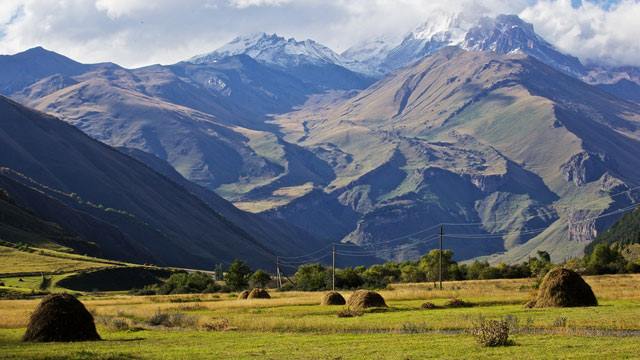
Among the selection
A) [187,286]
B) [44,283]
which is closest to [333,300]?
[187,286]

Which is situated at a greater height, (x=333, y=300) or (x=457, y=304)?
(x=333, y=300)

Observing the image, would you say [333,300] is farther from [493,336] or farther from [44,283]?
[44,283]

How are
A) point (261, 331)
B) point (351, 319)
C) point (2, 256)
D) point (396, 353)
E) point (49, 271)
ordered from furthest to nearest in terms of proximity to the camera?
point (2, 256) → point (49, 271) → point (351, 319) → point (261, 331) → point (396, 353)

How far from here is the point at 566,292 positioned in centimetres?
7356

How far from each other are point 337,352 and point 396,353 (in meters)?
3.86

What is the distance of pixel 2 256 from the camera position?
18300cm

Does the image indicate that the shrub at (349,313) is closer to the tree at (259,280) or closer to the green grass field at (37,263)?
the green grass field at (37,263)

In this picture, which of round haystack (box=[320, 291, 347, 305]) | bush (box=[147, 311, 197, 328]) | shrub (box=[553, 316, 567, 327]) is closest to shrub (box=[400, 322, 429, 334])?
shrub (box=[553, 316, 567, 327])

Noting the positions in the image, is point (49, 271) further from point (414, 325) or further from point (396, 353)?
point (396, 353)

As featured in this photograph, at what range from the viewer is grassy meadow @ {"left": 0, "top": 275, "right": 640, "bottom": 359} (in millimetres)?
46812

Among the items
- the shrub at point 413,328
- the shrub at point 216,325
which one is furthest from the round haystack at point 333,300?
the shrub at point 413,328

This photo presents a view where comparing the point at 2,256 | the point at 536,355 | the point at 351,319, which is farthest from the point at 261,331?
the point at 2,256

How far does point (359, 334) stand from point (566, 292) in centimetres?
2302

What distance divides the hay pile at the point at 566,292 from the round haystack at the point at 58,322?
39.3m
